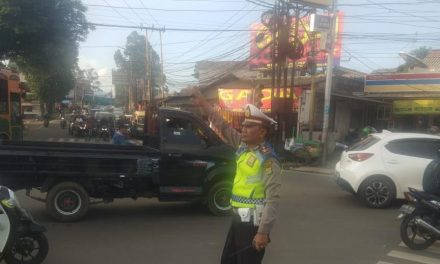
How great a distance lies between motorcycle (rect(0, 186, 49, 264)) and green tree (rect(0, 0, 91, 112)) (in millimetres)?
17938

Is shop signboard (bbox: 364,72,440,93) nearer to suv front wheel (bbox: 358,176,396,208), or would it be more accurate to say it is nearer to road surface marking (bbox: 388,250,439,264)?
suv front wheel (bbox: 358,176,396,208)

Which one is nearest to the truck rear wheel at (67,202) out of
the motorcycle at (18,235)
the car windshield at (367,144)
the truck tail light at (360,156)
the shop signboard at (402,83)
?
the motorcycle at (18,235)

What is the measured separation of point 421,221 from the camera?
21.6 ft

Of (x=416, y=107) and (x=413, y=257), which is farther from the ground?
(x=416, y=107)

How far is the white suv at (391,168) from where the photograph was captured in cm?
942

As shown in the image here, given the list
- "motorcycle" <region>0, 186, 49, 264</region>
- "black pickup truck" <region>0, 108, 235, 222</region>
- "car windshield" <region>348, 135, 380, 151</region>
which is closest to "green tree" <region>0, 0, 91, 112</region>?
"black pickup truck" <region>0, 108, 235, 222</region>

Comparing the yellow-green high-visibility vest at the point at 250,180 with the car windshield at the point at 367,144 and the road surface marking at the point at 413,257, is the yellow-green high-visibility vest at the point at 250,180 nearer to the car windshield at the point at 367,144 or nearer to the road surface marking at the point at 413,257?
the road surface marking at the point at 413,257

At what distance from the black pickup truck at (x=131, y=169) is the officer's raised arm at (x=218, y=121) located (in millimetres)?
3942

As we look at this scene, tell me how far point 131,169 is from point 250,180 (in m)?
4.68

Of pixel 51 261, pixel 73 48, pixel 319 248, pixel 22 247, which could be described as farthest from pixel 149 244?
pixel 73 48

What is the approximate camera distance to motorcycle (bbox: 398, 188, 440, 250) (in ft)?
21.5

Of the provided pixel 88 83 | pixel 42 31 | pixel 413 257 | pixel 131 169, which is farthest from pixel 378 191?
pixel 88 83

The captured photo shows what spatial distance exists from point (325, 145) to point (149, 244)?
12412 millimetres

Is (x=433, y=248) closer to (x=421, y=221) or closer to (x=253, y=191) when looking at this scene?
(x=421, y=221)
